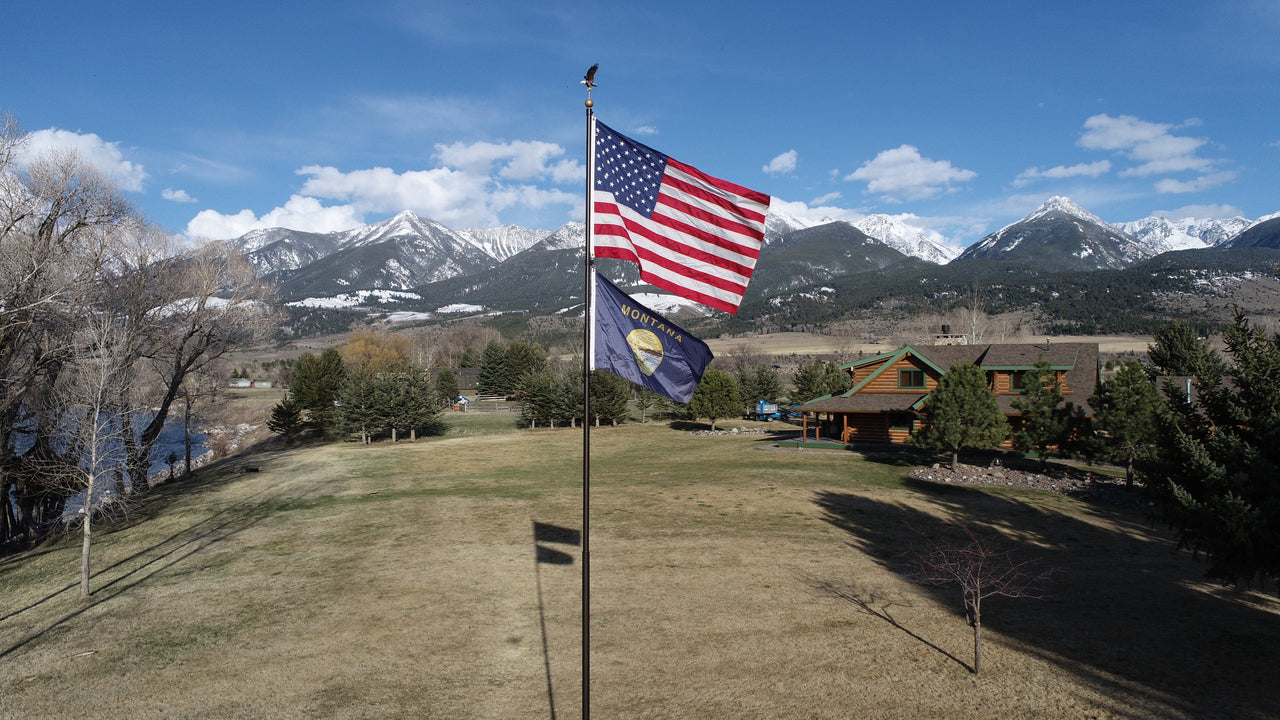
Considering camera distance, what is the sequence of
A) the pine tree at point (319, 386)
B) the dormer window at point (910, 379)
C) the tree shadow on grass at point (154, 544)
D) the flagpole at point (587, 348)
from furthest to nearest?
the pine tree at point (319, 386) < the dormer window at point (910, 379) < the tree shadow on grass at point (154, 544) < the flagpole at point (587, 348)

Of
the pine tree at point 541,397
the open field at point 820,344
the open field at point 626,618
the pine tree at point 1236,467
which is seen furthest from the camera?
the open field at point 820,344

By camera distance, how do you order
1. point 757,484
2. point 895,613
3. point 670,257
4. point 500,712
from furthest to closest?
point 757,484
point 895,613
point 500,712
point 670,257

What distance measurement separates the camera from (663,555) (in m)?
17.8

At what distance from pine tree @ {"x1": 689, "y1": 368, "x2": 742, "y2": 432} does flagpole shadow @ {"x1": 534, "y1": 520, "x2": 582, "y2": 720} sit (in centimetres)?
3116

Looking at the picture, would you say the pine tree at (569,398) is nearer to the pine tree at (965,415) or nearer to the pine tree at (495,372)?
the pine tree at (965,415)

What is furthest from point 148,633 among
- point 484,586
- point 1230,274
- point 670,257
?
point 1230,274

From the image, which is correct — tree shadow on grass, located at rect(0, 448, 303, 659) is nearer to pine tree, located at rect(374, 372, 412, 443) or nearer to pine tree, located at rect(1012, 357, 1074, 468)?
pine tree, located at rect(374, 372, 412, 443)

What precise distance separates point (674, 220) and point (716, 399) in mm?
44132

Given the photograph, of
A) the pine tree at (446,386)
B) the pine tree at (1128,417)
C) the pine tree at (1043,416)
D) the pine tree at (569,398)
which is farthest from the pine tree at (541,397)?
the pine tree at (1128,417)

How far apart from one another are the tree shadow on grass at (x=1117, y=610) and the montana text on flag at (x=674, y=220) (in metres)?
8.60

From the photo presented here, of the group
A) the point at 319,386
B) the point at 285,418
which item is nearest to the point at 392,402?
the point at 285,418

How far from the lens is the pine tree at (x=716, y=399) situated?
52094mm

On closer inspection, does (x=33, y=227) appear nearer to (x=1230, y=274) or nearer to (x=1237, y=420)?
(x=1237, y=420)

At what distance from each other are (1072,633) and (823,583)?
5.01 metres
